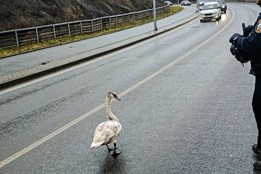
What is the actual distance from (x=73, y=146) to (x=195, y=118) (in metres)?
2.45

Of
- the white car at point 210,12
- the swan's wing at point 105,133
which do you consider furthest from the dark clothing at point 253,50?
the white car at point 210,12

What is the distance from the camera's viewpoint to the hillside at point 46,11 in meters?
28.9

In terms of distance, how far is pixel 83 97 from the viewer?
31.6 feet

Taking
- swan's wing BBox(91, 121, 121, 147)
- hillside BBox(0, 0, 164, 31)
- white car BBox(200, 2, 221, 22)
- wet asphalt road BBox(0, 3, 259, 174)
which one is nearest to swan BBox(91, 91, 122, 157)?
swan's wing BBox(91, 121, 121, 147)

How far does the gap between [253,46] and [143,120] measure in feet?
10.3

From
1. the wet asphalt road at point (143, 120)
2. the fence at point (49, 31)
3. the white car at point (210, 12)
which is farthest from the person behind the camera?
the white car at point (210, 12)

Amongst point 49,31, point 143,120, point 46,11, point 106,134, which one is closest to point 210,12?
point 46,11

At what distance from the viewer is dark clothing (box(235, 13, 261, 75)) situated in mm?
4648

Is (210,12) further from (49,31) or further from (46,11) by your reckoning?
(49,31)

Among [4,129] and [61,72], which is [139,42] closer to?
[61,72]

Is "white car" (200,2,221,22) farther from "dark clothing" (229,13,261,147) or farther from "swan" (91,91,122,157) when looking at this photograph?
"dark clothing" (229,13,261,147)

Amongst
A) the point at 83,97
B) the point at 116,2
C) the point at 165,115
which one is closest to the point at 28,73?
the point at 83,97

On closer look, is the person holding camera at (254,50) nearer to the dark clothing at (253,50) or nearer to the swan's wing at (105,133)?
the dark clothing at (253,50)

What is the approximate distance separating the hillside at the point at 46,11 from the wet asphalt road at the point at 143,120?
17.2 metres
